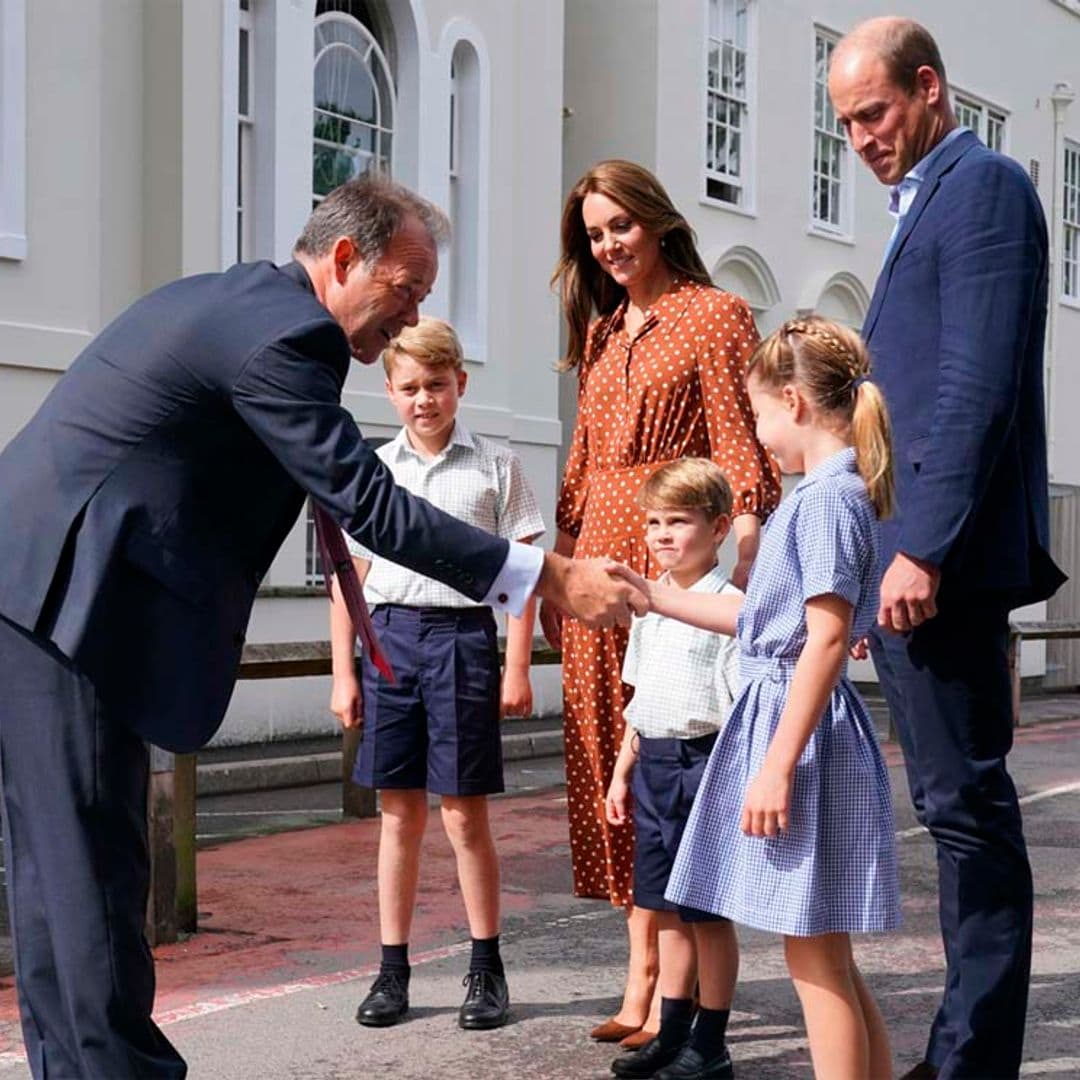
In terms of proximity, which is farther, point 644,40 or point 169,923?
point 644,40

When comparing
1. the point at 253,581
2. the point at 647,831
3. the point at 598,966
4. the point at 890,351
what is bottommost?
the point at 598,966

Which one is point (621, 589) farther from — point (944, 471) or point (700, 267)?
point (700, 267)

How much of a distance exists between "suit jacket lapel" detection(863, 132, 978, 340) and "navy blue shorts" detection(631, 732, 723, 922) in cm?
112

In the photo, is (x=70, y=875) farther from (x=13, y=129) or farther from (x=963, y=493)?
(x=13, y=129)

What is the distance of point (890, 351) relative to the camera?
416cm

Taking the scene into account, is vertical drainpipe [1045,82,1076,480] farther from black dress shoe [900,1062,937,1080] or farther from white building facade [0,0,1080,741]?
black dress shoe [900,1062,937,1080]

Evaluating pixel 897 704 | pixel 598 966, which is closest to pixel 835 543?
pixel 897 704

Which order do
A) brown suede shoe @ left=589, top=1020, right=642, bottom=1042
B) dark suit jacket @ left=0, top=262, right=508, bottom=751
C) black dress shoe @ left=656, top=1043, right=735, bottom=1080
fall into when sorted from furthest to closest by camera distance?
1. brown suede shoe @ left=589, top=1020, right=642, bottom=1042
2. black dress shoe @ left=656, top=1043, right=735, bottom=1080
3. dark suit jacket @ left=0, top=262, right=508, bottom=751

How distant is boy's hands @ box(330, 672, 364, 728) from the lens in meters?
5.40

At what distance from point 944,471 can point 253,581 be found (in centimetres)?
136

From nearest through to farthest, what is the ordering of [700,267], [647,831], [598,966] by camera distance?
1. [647,831]
2. [700,267]
3. [598,966]

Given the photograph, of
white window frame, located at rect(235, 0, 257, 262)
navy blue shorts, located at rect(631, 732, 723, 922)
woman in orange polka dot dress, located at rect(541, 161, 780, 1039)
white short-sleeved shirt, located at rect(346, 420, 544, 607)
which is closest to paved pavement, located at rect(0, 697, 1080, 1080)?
woman in orange polka dot dress, located at rect(541, 161, 780, 1039)

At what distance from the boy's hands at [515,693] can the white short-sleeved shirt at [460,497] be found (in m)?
0.22

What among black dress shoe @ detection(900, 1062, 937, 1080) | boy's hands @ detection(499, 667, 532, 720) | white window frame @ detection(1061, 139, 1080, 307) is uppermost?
white window frame @ detection(1061, 139, 1080, 307)
